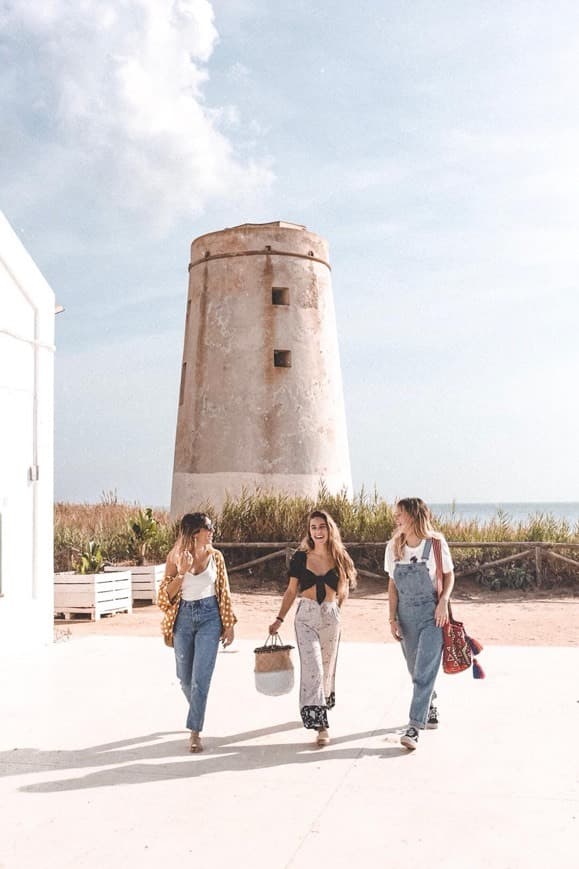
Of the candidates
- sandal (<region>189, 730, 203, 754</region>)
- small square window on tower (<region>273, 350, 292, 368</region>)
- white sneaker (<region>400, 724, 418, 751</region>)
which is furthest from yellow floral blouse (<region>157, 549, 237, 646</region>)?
small square window on tower (<region>273, 350, 292, 368</region>)

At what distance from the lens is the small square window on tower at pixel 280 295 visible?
22.6 m

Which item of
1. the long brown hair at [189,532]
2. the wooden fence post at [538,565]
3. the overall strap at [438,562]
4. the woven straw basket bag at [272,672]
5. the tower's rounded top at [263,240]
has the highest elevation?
the tower's rounded top at [263,240]

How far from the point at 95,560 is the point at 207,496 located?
770 centimetres

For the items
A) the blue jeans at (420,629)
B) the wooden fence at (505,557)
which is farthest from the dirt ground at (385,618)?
the blue jeans at (420,629)

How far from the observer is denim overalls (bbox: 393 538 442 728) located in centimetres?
546

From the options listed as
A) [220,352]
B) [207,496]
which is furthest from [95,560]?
[220,352]

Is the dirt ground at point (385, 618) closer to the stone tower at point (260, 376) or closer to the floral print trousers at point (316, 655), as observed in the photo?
the stone tower at point (260, 376)

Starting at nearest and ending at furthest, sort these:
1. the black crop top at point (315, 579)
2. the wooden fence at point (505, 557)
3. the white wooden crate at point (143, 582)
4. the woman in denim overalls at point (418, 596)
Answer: the woman in denim overalls at point (418, 596), the black crop top at point (315, 579), the white wooden crate at point (143, 582), the wooden fence at point (505, 557)

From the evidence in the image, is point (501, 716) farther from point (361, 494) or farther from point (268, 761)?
point (361, 494)

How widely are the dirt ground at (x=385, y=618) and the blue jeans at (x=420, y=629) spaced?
6.07 meters

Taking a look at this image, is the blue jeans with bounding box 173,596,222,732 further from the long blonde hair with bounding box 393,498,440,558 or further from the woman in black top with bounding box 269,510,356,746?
the long blonde hair with bounding box 393,498,440,558

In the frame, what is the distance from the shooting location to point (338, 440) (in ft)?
75.4

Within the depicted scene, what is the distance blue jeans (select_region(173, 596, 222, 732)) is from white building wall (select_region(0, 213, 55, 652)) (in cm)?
385

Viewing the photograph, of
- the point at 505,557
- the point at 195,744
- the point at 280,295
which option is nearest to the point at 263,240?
the point at 280,295
